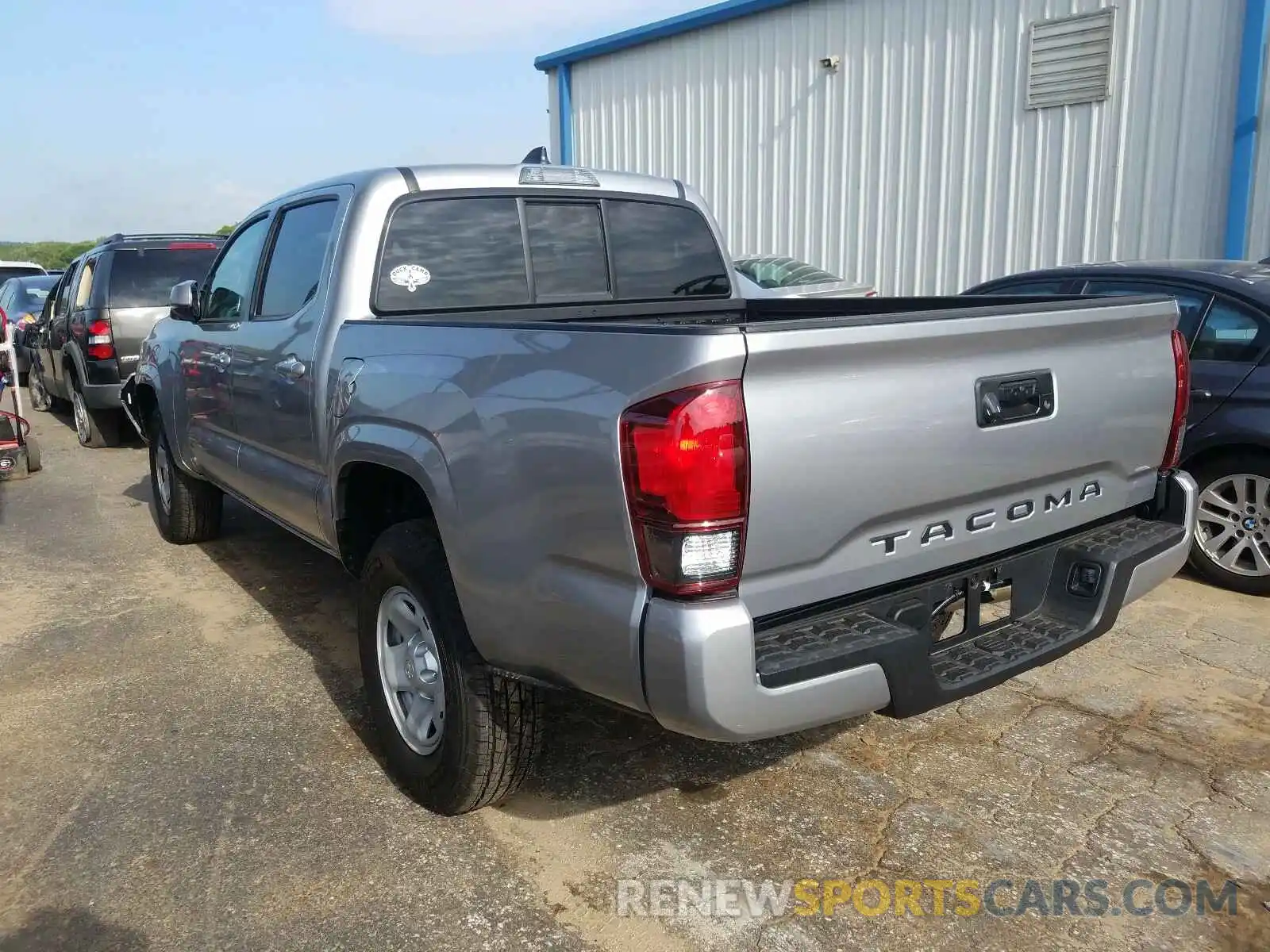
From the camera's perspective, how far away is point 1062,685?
155 inches

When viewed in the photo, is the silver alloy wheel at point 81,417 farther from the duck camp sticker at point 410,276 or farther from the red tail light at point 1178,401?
→ the red tail light at point 1178,401

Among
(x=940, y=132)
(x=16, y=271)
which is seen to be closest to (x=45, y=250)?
(x=16, y=271)

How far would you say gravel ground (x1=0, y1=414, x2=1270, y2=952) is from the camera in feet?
8.46

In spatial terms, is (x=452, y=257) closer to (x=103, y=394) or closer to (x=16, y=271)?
(x=103, y=394)

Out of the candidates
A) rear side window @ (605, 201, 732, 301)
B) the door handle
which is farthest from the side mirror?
rear side window @ (605, 201, 732, 301)

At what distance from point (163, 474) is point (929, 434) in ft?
17.4

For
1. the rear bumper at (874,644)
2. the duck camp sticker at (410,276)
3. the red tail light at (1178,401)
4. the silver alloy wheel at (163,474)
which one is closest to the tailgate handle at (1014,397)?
the rear bumper at (874,644)

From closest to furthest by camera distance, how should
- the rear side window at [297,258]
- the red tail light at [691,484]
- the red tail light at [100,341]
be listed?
the red tail light at [691,484]
the rear side window at [297,258]
the red tail light at [100,341]

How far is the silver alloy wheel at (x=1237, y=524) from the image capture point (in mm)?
4840

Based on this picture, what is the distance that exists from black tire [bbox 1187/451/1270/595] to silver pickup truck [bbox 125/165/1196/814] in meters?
2.02

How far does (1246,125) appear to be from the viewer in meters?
8.32

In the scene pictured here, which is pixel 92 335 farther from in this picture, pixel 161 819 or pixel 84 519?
pixel 161 819

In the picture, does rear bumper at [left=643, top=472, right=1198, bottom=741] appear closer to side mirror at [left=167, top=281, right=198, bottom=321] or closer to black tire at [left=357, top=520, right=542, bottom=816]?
black tire at [left=357, top=520, right=542, bottom=816]

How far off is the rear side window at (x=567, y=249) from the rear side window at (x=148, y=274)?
6.33 m
